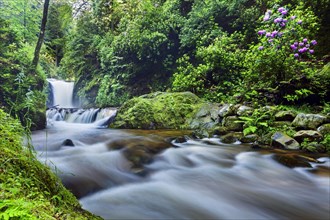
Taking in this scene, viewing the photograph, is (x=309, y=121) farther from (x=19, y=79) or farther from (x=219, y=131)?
(x=19, y=79)

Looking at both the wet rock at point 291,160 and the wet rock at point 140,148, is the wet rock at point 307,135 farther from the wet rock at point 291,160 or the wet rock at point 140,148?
the wet rock at point 140,148

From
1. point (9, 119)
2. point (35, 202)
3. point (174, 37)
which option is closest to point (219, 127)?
point (9, 119)

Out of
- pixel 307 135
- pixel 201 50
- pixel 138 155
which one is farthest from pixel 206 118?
pixel 201 50

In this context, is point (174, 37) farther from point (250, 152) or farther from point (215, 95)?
point (250, 152)

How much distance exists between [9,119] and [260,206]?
9.41ft

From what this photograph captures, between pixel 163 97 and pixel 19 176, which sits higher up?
pixel 163 97

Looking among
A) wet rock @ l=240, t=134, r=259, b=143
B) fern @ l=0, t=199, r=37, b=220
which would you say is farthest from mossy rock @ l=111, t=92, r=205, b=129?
fern @ l=0, t=199, r=37, b=220

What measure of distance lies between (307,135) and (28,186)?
5.69 m

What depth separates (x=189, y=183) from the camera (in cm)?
374

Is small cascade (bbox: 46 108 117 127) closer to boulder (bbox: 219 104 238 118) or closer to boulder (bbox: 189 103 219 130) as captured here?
boulder (bbox: 189 103 219 130)

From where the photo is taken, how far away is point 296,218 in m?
2.78

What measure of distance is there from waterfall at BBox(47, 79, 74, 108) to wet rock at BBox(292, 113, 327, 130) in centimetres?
1580

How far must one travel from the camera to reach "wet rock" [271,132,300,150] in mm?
5512

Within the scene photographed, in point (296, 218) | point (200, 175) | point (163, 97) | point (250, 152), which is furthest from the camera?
point (163, 97)
